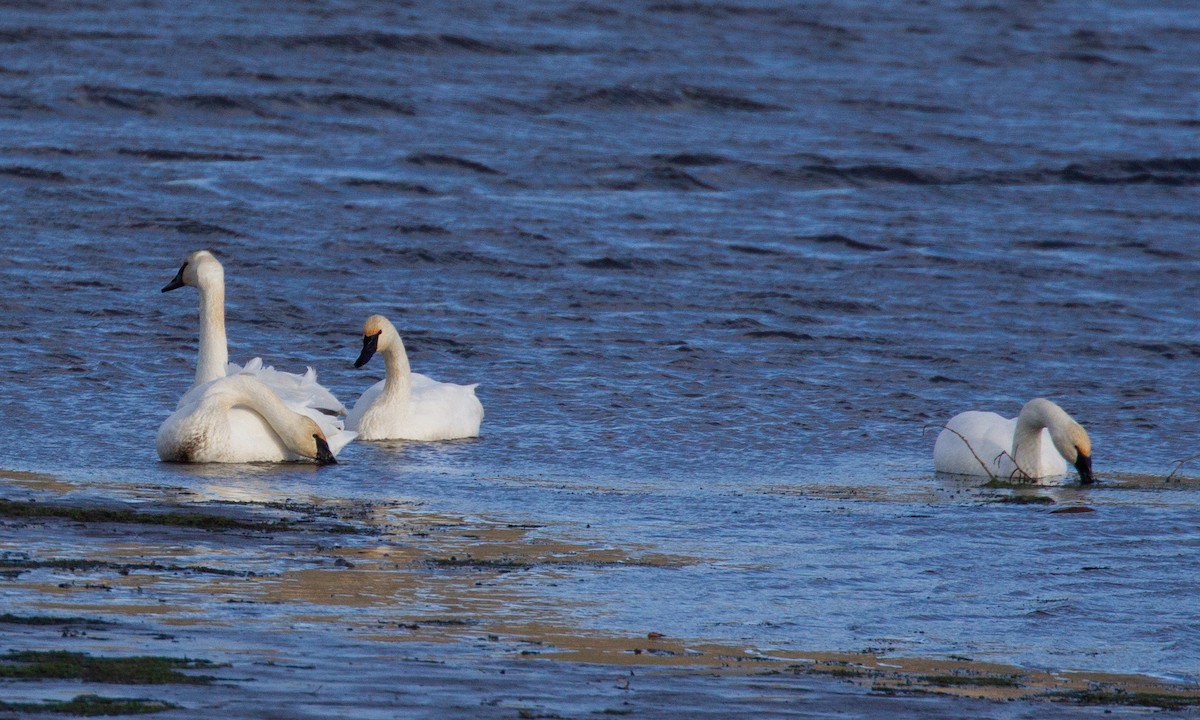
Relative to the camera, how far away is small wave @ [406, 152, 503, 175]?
21.5 metres

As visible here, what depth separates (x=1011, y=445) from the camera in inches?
426

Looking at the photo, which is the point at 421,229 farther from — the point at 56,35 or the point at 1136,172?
the point at 56,35

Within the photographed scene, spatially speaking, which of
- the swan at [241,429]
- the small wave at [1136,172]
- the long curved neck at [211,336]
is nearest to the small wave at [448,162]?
the small wave at [1136,172]

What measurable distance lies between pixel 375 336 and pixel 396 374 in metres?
0.37

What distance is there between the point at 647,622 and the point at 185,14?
2303 cm

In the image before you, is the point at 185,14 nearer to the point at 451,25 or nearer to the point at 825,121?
the point at 451,25

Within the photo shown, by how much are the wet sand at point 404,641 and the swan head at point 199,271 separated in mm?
4860

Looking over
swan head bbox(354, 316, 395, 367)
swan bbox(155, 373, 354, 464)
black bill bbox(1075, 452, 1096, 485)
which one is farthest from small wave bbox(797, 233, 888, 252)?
swan bbox(155, 373, 354, 464)

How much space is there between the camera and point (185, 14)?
2800 cm

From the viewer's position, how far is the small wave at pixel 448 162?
21453 mm

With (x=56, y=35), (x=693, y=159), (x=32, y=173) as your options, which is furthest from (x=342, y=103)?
(x=32, y=173)

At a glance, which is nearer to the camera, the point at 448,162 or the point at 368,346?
the point at 368,346

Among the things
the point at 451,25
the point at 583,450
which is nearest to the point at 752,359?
the point at 583,450

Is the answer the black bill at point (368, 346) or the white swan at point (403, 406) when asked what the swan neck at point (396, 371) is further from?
the black bill at point (368, 346)
